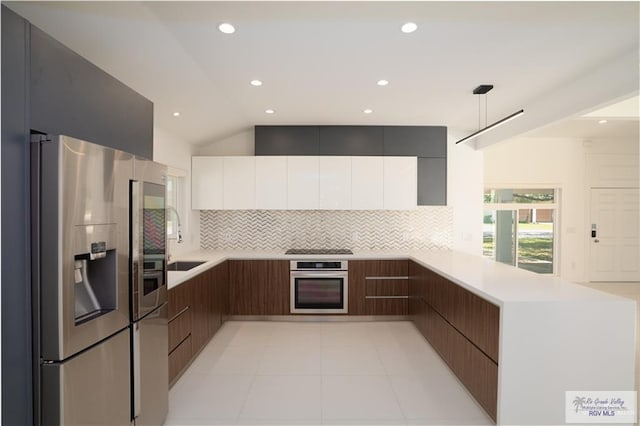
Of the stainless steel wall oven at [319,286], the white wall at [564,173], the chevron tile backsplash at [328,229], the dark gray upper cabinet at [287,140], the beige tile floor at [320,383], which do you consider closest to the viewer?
the beige tile floor at [320,383]

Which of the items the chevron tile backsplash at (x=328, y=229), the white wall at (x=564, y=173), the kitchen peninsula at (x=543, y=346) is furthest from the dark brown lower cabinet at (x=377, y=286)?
the white wall at (x=564, y=173)

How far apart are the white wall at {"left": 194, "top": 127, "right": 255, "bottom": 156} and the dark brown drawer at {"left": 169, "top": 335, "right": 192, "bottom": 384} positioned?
8.76 feet

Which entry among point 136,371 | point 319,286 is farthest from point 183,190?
point 136,371

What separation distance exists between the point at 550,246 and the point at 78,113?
740 cm

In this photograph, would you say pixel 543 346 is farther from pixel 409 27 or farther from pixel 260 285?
pixel 260 285

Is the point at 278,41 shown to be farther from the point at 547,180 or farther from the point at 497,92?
the point at 547,180

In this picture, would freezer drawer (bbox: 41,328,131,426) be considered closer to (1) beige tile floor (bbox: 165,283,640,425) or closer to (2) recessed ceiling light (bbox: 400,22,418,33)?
(1) beige tile floor (bbox: 165,283,640,425)

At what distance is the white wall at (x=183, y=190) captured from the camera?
378 cm

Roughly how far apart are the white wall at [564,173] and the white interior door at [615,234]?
0.66ft

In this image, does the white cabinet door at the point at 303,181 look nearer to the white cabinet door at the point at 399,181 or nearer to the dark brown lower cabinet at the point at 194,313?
the white cabinet door at the point at 399,181

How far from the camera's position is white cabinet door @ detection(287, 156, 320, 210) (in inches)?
173

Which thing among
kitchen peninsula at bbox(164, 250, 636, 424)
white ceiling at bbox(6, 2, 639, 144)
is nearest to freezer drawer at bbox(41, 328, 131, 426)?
white ceiling at bbox(6, 2, 639, 144)

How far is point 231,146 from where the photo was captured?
4.77m

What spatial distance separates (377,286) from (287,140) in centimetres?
223
